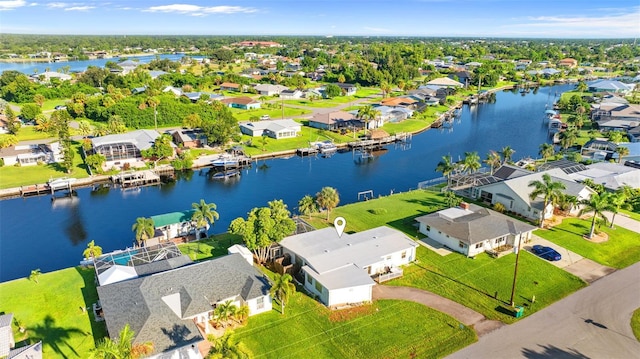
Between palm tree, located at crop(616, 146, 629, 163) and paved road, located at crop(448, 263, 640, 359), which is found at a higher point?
palm tree, located at crop(616, 146, 629, 163)

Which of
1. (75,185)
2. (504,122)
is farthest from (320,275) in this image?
(504,122)

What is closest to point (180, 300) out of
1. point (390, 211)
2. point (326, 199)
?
point (326, 199)

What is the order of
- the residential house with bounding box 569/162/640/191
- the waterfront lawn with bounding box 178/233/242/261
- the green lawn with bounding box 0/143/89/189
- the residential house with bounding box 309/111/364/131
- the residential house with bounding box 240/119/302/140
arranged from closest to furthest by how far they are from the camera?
the waterfront lawn with bounding box 178/233/242/261, the residential house with bounding box 569/162/640/191, the green lawn with bounding box 0/143/89/189, the residential house with bounding box 240/119/302/140, the residential house with bounding box 309/111/364/131

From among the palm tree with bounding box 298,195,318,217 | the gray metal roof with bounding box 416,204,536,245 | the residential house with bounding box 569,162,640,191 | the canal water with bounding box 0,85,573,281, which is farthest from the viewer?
the residential house with bounding box 569,162,640,191

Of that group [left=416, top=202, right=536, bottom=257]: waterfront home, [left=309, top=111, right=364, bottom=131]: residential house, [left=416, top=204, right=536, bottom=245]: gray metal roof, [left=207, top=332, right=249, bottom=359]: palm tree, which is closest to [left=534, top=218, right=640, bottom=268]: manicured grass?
[left=416, top=202, right=536, bottom=257]: waterfront home

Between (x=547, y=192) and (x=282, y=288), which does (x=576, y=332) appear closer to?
(x=547, y=192)

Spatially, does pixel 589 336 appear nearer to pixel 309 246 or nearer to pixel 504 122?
pixel 309 246

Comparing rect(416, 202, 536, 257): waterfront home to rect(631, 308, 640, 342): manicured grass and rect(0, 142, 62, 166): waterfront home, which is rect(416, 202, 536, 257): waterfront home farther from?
rect(0, 142, 62, 166): waterfront home
